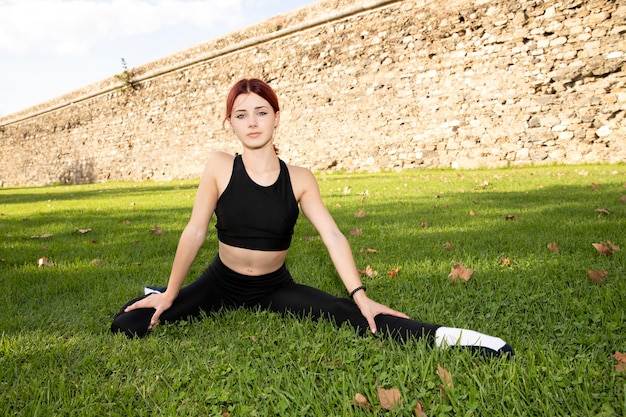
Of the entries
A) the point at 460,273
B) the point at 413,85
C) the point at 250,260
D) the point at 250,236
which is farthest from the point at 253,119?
the point at 413,85

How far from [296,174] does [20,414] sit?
4.67 feet

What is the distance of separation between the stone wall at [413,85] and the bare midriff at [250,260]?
8.93m

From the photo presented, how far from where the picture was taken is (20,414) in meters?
1.27

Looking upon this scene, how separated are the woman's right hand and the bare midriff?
0.34 meters

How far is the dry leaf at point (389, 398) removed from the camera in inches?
48.1

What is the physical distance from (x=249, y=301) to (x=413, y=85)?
990 centimetres

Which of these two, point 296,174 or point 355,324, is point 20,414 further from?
point 296,174

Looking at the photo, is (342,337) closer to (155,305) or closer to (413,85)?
(155,305)

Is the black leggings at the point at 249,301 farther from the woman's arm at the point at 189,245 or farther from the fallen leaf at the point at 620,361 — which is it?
the fallen leaf at the point at 620,361

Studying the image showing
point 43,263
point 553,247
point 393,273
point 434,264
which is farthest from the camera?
point 43,263

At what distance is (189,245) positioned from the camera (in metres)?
2.00

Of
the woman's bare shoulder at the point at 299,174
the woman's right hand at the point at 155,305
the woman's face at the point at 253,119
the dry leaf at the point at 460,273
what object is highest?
the woman's face at the point at 253,119

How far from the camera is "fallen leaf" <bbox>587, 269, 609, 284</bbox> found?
2186 millimetres

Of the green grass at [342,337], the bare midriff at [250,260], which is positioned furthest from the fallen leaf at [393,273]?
the bare midriff at [250,260]
